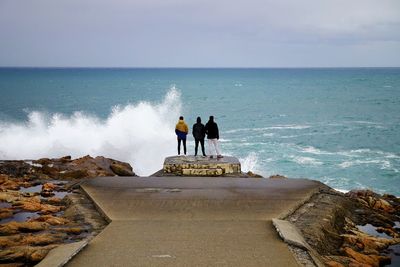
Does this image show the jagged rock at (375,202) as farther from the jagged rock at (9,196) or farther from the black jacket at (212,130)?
the jagged rock at (9,196)

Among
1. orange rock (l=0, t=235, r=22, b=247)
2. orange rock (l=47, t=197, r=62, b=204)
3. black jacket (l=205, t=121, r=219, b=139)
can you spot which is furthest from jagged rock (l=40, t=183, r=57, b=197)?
black jacket (l=205, t=121, r=219, b=139)

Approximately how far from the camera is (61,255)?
7.18 m

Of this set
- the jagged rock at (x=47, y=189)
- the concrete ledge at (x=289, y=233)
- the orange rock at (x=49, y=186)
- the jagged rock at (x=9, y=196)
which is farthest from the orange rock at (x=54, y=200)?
the concrete ledge at (x=289, y=233)

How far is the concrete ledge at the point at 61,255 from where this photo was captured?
6.84 m

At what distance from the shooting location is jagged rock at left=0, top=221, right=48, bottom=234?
8953mm

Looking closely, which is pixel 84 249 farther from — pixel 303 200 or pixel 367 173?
pixel 367 173

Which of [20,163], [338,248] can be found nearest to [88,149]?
[20,163]

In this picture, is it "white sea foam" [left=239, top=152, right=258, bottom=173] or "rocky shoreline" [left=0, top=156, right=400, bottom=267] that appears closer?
"rocky shoreline" [left=0, top=156, right=400, bottom=267]

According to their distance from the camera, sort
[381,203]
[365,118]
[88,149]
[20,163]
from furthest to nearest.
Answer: [365,118]
[88,149]
[20,163]
[381,203]

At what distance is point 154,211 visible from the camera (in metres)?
9.86

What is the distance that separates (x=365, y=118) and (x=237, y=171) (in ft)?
125

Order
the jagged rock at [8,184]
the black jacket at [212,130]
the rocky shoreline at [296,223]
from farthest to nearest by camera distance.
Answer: the black jacket at [212,130]
the jagged rock at [8,184]
the rocky shoreline at [296,223]

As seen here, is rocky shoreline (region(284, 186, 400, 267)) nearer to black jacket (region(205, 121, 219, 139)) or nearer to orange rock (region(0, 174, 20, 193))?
black jacket (region(205, 121, 219, 139))

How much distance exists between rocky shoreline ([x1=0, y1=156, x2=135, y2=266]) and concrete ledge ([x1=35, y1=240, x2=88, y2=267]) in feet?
0.84
